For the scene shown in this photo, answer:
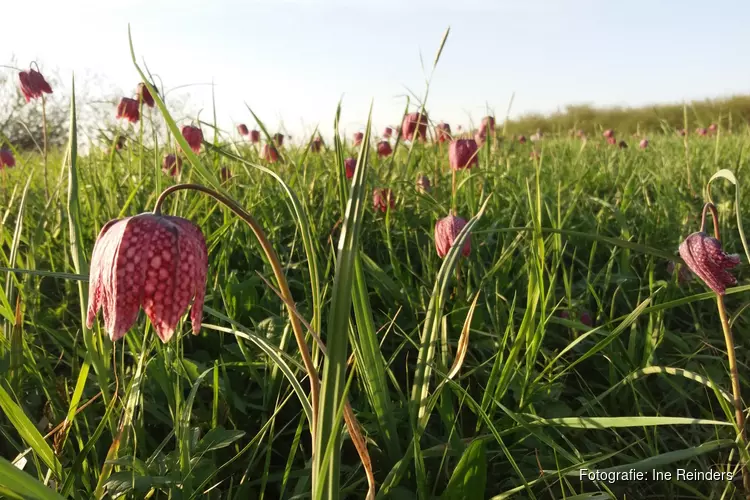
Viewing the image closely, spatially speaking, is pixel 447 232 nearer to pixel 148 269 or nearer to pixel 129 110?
pixel 148 269

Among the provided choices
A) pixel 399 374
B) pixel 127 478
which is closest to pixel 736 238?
pixel 399 374

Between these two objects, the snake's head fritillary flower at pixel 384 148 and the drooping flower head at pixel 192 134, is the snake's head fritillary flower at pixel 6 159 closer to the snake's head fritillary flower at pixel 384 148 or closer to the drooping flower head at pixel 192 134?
the drooping flower head at pixel 192 134

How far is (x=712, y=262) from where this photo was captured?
103 centimetres

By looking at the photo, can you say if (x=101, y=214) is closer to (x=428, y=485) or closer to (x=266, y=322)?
(x=266, y=322)

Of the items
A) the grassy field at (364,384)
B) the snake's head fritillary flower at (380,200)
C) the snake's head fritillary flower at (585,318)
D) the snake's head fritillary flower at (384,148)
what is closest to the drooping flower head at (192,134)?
the grassy field at (364,384)

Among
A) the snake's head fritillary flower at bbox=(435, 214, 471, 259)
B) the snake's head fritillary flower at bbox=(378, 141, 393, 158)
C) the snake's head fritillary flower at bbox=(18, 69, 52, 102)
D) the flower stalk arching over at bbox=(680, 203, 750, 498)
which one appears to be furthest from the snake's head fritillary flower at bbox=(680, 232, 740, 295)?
the snake's head fritillary flower at bbox=(18, 69, 52, 102)

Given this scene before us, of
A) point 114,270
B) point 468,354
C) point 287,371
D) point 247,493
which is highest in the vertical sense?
point 114,270

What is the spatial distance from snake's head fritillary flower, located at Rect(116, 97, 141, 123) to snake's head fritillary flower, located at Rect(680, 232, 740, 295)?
222 centimetres

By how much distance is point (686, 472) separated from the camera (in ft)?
3.72

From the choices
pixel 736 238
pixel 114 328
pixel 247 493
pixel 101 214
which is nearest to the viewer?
pixel 114 328

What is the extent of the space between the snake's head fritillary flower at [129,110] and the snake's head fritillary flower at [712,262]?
2218mm

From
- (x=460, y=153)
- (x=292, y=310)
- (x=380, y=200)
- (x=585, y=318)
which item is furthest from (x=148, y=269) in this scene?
(x=460, y=153)

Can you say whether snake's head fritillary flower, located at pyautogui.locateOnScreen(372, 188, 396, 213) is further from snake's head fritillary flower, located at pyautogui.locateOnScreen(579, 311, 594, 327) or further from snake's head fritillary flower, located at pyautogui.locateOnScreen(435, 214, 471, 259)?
snake's head fritillary flower, located at pyautogui.locateOnScreen(579, 311, 594, 327)

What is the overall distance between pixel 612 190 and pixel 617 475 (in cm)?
207
